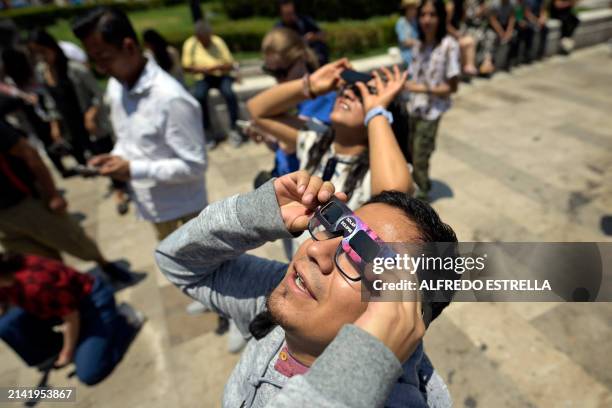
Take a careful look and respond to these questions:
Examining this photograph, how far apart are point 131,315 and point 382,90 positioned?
317cm

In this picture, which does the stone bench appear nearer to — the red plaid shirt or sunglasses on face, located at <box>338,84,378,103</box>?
the red plaid shirt

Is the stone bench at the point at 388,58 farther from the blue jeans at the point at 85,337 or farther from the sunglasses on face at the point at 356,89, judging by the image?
the sunglasses on face at the point at 356,89

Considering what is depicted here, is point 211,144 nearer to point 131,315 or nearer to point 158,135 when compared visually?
point 131,315

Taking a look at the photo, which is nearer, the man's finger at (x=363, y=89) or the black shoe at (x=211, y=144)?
the man's finger at (x=363, y=89)

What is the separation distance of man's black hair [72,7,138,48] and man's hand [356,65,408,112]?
1704 millimetres

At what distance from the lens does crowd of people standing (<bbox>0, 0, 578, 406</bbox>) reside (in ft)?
4.11

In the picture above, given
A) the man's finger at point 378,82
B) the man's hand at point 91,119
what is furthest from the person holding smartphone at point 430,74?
the man's hand at point 91,119

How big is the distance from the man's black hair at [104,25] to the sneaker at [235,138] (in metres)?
4.25

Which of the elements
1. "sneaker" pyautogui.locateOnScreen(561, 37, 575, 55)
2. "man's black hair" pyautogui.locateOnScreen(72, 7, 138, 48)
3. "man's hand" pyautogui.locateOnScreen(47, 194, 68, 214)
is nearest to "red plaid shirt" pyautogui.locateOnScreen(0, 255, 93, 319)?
"man's hand" pyautogui.locateOnScreen(47, 194, 68, 214)

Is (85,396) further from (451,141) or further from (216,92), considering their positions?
(451,141)

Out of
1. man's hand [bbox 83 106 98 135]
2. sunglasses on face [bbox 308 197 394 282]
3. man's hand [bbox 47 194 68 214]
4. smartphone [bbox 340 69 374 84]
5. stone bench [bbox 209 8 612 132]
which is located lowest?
stone bench [bbox 209 8 612 132]

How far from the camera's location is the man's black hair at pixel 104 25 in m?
2.34

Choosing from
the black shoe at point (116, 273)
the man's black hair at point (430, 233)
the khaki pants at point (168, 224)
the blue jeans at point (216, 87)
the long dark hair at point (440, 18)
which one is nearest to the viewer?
the man's black hair at point (430, 233)

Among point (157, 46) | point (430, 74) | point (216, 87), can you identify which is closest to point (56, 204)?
point (157, 46)
